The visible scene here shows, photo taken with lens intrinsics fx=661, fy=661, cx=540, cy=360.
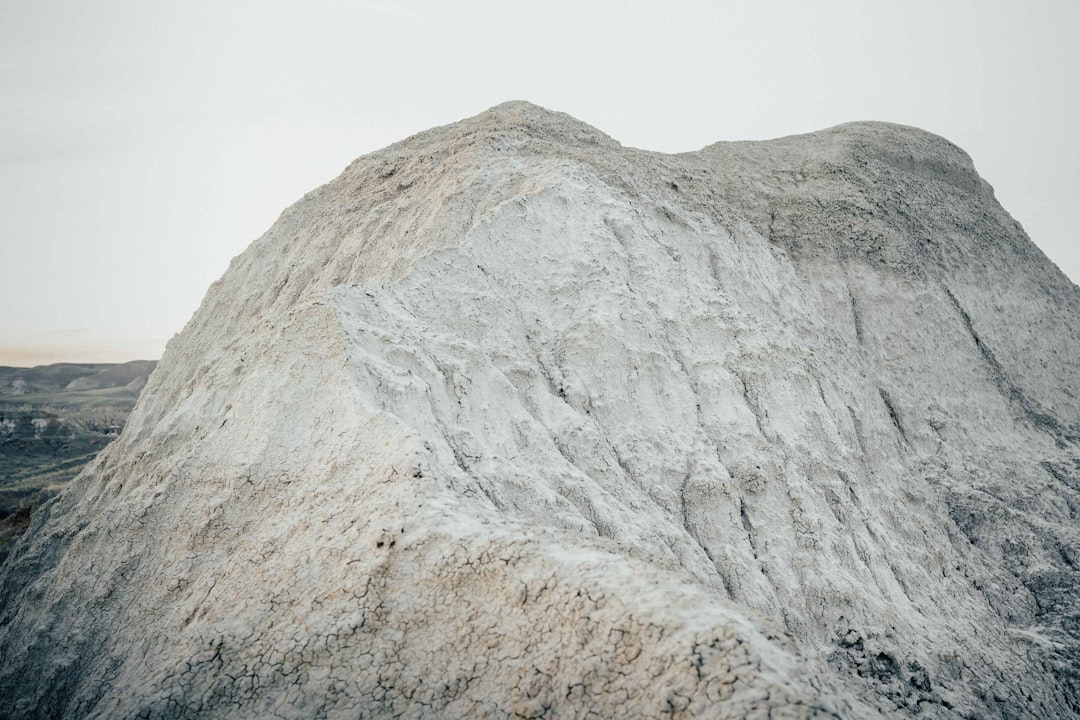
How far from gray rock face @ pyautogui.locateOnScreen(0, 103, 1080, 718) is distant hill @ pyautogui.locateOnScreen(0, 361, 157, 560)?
15496 mm

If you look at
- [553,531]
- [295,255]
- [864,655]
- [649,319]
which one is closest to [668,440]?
[649,319]

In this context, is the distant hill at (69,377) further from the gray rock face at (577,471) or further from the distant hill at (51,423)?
the gray rock face at (577,471)

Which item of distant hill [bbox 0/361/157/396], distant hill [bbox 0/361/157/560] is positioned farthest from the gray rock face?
distant hill [bbox 0/361/157/396]

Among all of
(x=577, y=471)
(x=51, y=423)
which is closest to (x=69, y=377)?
(x=51, y=423)

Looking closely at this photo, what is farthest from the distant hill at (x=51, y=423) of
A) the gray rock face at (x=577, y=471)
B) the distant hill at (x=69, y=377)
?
the gray rock face at (x=577, y=471)

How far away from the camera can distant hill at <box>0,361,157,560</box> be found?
3375 centimetres

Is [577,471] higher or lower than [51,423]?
higher

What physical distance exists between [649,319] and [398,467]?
6.50 metres

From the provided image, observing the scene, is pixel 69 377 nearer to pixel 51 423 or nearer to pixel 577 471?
pixel 51 423

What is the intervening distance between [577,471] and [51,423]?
60.0 metres

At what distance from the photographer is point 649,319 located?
Result: 1202 centimetres

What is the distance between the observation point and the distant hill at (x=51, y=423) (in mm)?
33750

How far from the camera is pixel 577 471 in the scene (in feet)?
30.1

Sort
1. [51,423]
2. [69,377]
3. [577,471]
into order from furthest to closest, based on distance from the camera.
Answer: [69,377] → [51,423] → [577,471]
